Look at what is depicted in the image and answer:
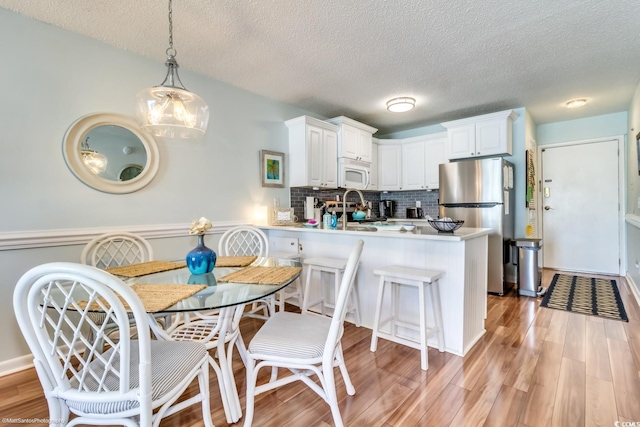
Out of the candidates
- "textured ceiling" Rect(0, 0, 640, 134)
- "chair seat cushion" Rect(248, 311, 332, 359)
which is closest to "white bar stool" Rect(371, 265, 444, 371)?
"chair seat cushion" Rect(248, 311, 332, 359)

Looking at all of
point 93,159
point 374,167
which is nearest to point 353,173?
point 374,167

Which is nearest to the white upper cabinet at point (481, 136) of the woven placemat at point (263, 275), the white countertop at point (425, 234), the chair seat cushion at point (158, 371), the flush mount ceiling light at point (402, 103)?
the flush mount ceiling light at point (402, 103)

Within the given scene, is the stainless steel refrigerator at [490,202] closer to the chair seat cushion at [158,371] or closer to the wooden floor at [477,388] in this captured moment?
the wooden floor at [477,388]

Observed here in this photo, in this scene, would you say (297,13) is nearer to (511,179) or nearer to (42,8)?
(42,8)

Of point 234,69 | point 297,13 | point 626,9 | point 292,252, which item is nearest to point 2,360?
point 292,252

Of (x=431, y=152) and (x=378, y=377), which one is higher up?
(x=431, y=152)

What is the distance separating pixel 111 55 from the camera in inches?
98.9

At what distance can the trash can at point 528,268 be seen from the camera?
139 inches

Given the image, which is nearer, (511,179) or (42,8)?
(42,8)

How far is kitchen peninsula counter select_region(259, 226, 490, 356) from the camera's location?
2.17m

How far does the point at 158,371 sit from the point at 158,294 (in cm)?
34

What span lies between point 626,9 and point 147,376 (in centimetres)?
352

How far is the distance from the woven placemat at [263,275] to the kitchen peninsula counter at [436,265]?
951 mm

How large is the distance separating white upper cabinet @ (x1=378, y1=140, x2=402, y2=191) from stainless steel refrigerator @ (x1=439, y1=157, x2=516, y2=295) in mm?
1152
